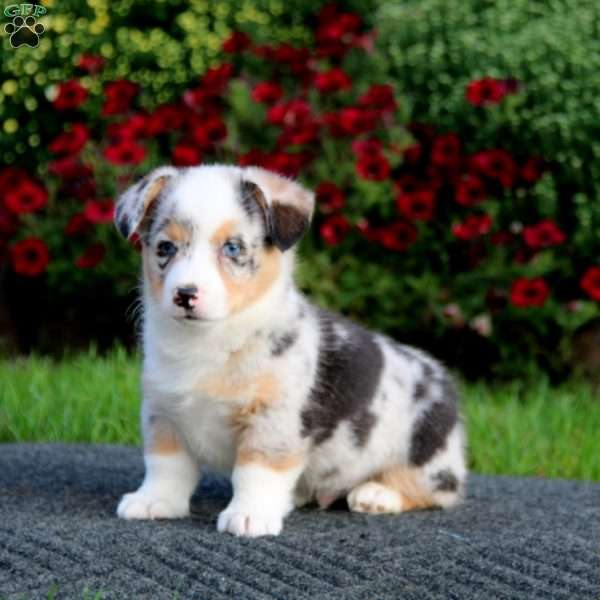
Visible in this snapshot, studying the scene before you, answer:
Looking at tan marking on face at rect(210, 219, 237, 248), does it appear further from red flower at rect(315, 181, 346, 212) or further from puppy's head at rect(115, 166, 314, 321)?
red flower at rect(315, 181, 346, 212)

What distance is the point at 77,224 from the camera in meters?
8.38

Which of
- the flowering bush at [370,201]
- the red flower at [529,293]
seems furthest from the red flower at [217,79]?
the red flower at [529,293]

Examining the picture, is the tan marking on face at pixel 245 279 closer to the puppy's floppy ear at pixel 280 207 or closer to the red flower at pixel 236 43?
the puppy's floppy ear at pixel 280 207

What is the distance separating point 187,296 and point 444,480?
61.8 inches

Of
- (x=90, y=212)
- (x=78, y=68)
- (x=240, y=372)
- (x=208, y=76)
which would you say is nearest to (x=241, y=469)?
(x=240, y=372)

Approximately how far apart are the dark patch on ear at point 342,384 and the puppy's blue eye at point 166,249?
2.46 ft

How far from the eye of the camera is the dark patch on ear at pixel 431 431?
15.8 feet

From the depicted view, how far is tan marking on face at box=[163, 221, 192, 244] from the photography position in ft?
13.4

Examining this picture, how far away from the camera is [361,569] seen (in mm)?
3916

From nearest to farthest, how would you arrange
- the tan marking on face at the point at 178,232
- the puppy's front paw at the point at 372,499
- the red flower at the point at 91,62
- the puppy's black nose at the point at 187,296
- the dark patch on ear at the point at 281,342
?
the puppy's black nose at the point at 187,296, the tan marking on face at the point at 178,232, the dark patch on ear at the point at 281,342, the puppy's front paw at the point at 372,499, the red flower at the point at 91,62

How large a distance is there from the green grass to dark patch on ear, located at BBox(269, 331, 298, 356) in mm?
2724

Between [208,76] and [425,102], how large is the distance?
1.69m

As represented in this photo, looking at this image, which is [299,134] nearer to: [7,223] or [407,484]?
[7,223]

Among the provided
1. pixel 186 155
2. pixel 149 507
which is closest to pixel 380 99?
pixel 186 155
